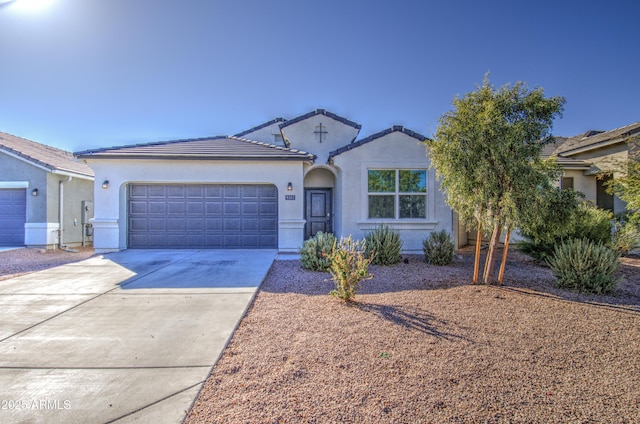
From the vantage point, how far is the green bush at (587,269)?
5926 mm

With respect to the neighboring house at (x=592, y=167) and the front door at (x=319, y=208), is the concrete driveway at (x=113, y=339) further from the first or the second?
the neighboring house at (x=592, y=167)

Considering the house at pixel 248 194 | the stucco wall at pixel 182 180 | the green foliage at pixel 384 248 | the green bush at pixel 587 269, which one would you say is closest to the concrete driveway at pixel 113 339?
the green foliage at pixel 384 248

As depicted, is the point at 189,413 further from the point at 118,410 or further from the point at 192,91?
the point at 192,91

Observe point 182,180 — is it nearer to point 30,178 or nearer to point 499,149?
point 30,178

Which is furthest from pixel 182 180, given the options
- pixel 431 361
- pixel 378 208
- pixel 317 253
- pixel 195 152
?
pixel 431 361

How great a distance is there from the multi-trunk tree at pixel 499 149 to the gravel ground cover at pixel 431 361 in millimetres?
1630

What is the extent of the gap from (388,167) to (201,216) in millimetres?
6525

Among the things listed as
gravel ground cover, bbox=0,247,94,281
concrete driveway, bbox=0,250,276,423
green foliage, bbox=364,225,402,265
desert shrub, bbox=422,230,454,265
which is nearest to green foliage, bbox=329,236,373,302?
concrete driveway, bbox=0,250,276,423

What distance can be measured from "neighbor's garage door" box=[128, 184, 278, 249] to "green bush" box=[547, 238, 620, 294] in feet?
26.4

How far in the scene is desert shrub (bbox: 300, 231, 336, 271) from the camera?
314 inches

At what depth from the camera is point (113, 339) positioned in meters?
3.95

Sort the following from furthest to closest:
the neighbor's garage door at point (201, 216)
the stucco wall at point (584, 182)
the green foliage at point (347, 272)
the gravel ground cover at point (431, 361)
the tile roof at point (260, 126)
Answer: the tile roof at point (260, 126) → the stucco wall at point (584, 182) → the neighbor's garage door at point (201, 216) → the green foliage at point (347, 272) → the gravel ground cover at point (431, 361)

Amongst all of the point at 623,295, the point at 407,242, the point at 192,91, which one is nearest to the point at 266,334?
the point at 623,295

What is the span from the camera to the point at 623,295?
19.1 ft
